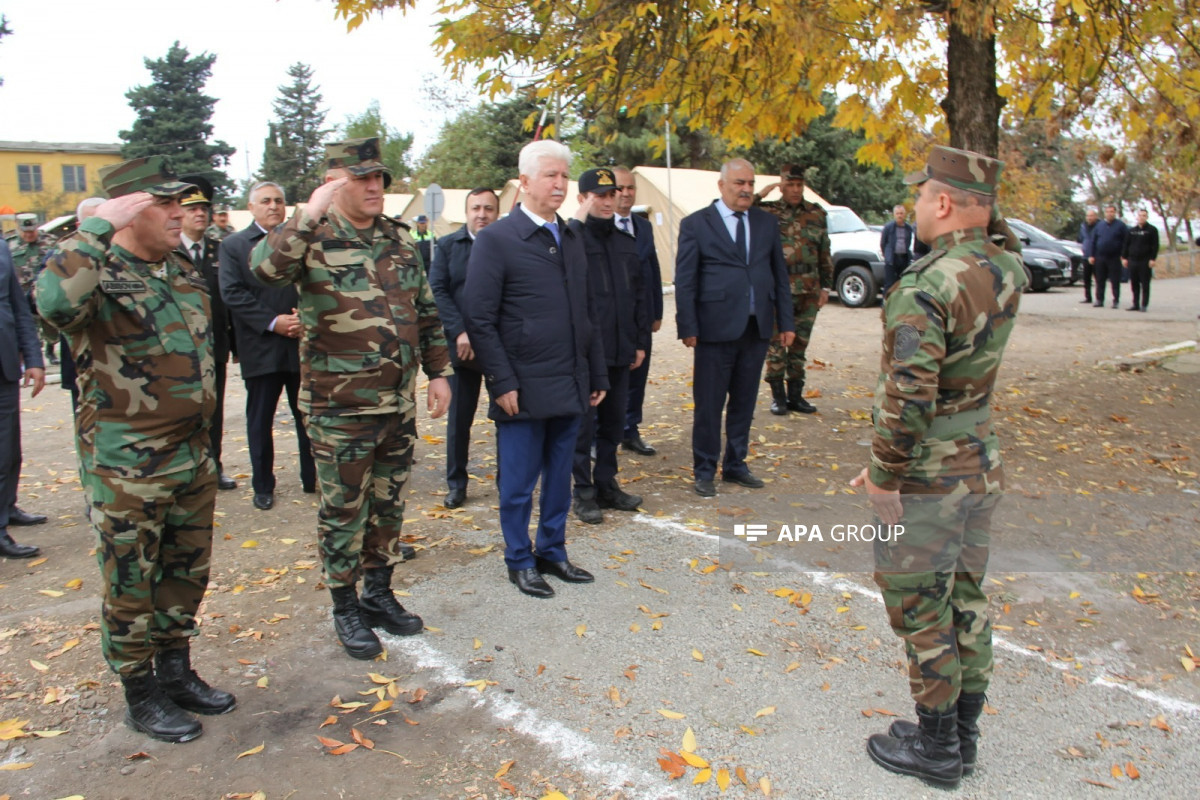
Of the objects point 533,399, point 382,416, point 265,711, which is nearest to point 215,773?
point 265,711

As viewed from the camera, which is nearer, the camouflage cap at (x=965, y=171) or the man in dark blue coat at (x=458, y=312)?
the camouflage cap at (x=965, y=171)

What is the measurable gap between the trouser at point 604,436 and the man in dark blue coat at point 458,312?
0.82 meters

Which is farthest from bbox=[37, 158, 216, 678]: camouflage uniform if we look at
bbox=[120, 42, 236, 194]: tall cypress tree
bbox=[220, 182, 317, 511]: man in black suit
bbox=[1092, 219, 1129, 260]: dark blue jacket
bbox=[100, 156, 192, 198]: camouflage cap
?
bbox=[120, 42, 236, 194]: tall cypress tree

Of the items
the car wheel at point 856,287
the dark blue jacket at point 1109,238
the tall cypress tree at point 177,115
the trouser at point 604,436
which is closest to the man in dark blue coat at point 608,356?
the trouser at point 604,436

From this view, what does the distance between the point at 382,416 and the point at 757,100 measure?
543cm

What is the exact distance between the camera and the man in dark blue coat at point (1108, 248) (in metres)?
16.8

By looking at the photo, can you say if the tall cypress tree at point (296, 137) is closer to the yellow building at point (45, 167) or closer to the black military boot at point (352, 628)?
the yellow building at point (45, 167)

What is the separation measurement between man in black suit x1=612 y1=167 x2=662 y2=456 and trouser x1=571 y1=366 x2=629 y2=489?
2.54 feet

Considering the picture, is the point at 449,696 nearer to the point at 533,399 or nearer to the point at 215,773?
the point at 215,773

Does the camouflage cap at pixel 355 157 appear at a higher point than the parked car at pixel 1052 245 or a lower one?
lower

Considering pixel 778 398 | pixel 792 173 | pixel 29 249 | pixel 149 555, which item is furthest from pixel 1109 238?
pixel 149 555

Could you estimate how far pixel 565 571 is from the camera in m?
4.72

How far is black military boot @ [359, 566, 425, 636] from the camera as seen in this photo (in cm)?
416

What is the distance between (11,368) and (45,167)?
67928 mm
